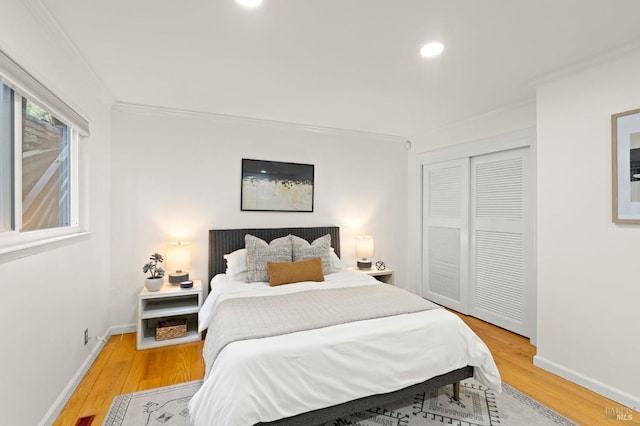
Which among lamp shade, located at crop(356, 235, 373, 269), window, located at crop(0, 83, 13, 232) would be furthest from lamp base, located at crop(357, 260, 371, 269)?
window, located at crop(0, 83, 13, 232)

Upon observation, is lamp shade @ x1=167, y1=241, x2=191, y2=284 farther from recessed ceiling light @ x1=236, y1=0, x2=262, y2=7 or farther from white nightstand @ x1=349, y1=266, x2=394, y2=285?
recessed ceiling light @ x1=236, y1=0, x2=262, y2=7

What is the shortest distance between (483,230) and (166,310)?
3667mm

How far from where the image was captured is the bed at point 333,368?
1.56 metres

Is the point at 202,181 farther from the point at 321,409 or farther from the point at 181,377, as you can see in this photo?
the point at 321,409

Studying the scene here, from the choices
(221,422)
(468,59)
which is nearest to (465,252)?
(468,59)

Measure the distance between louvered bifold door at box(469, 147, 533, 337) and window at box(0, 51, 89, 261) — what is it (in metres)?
4.02

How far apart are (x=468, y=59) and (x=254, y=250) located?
2561mm

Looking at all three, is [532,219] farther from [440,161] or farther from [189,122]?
[189,122]

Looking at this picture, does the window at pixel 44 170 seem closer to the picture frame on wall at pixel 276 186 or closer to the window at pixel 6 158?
the window at pixel 6 158

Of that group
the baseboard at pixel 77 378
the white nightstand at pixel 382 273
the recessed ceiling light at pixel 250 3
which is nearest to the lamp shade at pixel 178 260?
the baseboard at pixel 77 378

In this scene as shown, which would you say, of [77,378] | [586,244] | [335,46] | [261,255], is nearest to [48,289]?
[77,378]

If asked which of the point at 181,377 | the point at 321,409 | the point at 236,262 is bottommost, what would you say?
the point at 181,377

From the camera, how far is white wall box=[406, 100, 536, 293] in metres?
3.23

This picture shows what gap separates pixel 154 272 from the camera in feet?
10.8
